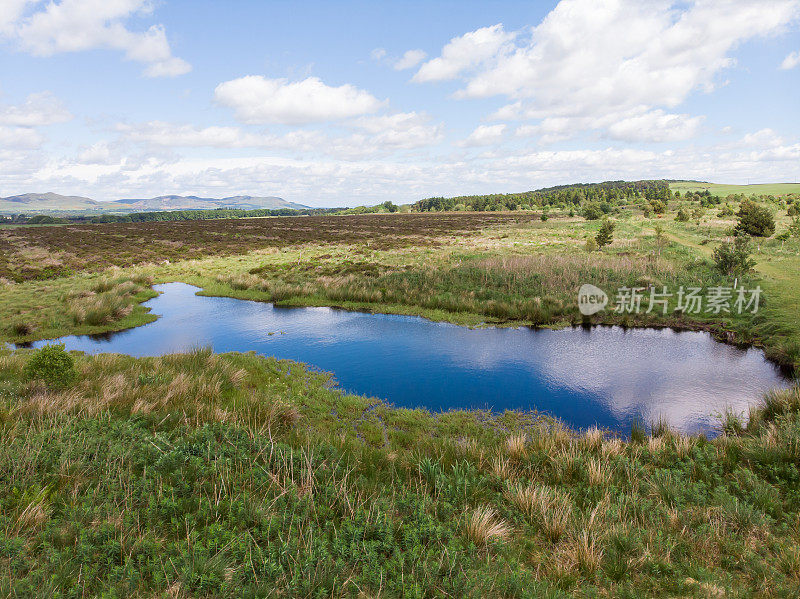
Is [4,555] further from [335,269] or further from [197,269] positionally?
[197,269]

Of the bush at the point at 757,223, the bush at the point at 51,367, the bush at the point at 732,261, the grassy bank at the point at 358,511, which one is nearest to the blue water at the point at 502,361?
the grassy bank at the point at 358,511

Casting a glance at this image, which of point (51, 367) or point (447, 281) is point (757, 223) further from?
point (51, 367)

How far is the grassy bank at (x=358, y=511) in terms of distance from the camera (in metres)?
4.10

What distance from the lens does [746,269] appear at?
2602 cm

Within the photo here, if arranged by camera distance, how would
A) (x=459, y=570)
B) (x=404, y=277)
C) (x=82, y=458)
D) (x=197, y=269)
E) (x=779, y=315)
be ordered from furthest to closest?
1. (x=197, y=269)
2. (x=404, y=277)
3. (x=779, y=315)
4. (x=82, y=458)
5. (x=459, y=570)

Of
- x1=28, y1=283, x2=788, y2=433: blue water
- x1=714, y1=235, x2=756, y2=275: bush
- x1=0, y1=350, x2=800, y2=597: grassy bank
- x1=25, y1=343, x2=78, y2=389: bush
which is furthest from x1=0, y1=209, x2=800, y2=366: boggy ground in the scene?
x1=0, y1=350, x2=800, y2=597: grassy bank

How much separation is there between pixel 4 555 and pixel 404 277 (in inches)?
1048

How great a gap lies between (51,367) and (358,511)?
28.8 feet

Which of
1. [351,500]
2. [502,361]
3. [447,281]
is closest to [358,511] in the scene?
[351,500]

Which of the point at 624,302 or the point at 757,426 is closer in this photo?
the point at 757,426

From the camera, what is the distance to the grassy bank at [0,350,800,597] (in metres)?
4.10

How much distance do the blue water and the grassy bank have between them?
4.20 metres

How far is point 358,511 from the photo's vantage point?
5238 millimetres

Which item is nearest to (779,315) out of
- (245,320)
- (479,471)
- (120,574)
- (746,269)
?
(746,269)
